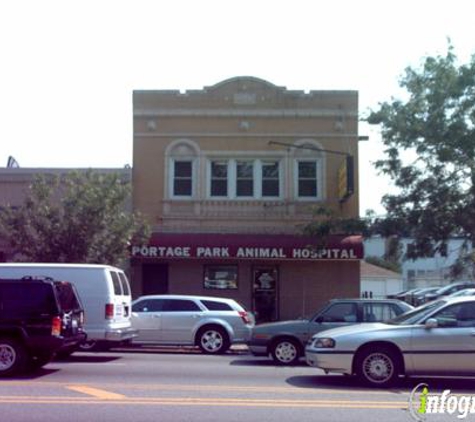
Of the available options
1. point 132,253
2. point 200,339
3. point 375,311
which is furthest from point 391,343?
point 132,253

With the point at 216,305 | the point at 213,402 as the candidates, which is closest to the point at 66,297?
the point at 213,402

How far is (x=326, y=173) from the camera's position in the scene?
91.0 feet

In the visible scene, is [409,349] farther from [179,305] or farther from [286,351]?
[179,305]

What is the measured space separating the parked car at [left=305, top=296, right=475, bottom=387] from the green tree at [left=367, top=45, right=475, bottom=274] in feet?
41.9

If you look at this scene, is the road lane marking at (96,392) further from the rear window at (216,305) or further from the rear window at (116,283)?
the rear window at (216,305)

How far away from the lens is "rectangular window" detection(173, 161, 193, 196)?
27.9 meters

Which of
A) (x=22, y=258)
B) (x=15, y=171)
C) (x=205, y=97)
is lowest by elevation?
(x=22, y=258)

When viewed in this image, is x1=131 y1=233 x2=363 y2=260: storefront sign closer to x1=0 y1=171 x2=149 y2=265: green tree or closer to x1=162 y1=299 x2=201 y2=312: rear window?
x1=0 y1=171 x2=149 y2=265: green tree

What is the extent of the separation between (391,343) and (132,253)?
14.8 m

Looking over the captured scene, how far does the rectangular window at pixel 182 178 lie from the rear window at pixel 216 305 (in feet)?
30.1

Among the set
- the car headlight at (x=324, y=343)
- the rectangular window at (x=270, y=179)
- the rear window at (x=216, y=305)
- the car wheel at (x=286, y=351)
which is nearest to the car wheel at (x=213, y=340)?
the rear window at (x=216, y=305)

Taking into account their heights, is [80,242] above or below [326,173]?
below

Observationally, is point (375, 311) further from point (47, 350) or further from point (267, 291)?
point (267, 291)

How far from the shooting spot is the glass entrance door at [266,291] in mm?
27359
